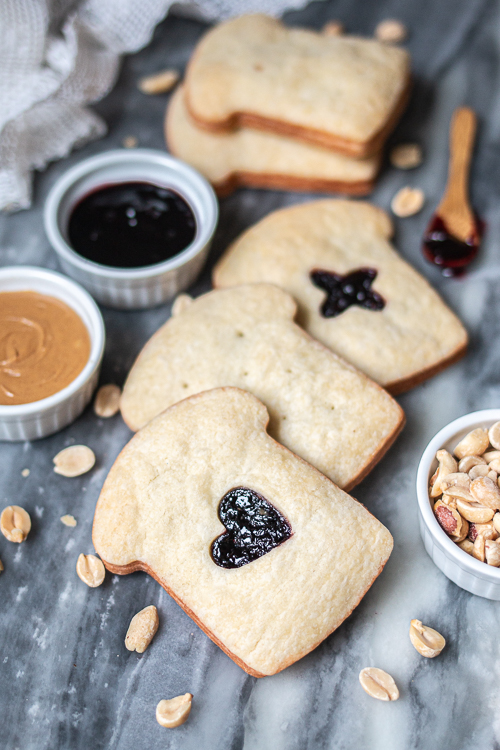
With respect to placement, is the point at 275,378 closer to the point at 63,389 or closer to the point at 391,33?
the point at 63,389

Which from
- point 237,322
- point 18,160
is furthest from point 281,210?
point 18,160

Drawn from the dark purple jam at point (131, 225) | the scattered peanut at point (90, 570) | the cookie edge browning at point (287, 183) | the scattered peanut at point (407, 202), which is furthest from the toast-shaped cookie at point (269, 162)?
the scattered peanut at point (90, 570)

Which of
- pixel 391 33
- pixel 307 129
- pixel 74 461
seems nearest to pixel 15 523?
pixel 74 461

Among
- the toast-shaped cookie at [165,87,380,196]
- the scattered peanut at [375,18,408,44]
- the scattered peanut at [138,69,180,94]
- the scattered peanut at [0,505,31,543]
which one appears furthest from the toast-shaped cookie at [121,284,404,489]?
the scattered peanut at [375,18,408,44]

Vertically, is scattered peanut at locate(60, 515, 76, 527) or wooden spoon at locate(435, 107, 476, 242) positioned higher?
wooden spoon at locate(435, 107, 476, 242)

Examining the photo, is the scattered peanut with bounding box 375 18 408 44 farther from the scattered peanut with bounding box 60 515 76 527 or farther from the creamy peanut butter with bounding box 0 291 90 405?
the scattered peanut with bounding box 60 515 76 527
